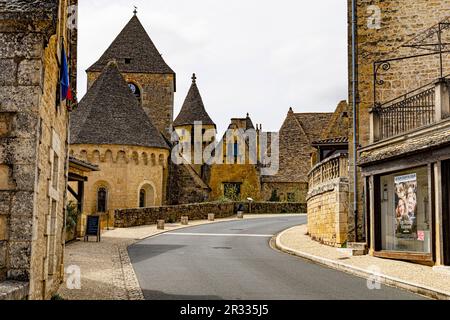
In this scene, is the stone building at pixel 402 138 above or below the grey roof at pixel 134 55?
below

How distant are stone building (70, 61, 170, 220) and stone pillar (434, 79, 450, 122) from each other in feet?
83.0

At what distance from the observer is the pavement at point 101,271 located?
33.1 ft

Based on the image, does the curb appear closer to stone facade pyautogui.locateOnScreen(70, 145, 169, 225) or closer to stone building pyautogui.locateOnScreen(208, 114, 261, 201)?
stone facade pyautogui.locateOnScreen(70, 145, 169, 225)

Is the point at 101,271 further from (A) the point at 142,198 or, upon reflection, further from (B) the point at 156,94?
(B) the point at 156,94

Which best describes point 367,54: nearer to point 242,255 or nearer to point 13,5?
point 242,255

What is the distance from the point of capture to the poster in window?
49.5ft

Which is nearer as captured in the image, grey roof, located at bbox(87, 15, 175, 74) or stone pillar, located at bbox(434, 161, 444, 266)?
stone pillar, located at bbox(434, 161, 444, 266)

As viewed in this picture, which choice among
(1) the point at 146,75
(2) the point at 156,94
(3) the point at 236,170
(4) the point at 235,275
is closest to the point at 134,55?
(1) the point at 146,75

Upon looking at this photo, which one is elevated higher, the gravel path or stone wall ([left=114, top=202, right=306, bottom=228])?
stone wall ([left=114, top=202, right=306, bottom=228])

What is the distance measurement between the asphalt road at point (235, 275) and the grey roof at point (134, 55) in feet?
102

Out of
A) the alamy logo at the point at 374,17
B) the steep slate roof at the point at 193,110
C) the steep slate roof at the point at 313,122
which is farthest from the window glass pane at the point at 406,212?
the steep slate roof at the point at 193,110

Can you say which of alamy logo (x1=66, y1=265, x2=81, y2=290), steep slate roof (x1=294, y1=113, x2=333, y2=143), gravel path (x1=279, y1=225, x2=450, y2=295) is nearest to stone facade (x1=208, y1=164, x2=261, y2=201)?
steep slate roof (x1=294, y1=113, x2=333, y2=143)

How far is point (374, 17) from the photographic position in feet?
70.7

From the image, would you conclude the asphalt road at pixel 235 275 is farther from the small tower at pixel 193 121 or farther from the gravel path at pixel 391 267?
the small tower at pixel 193 121
